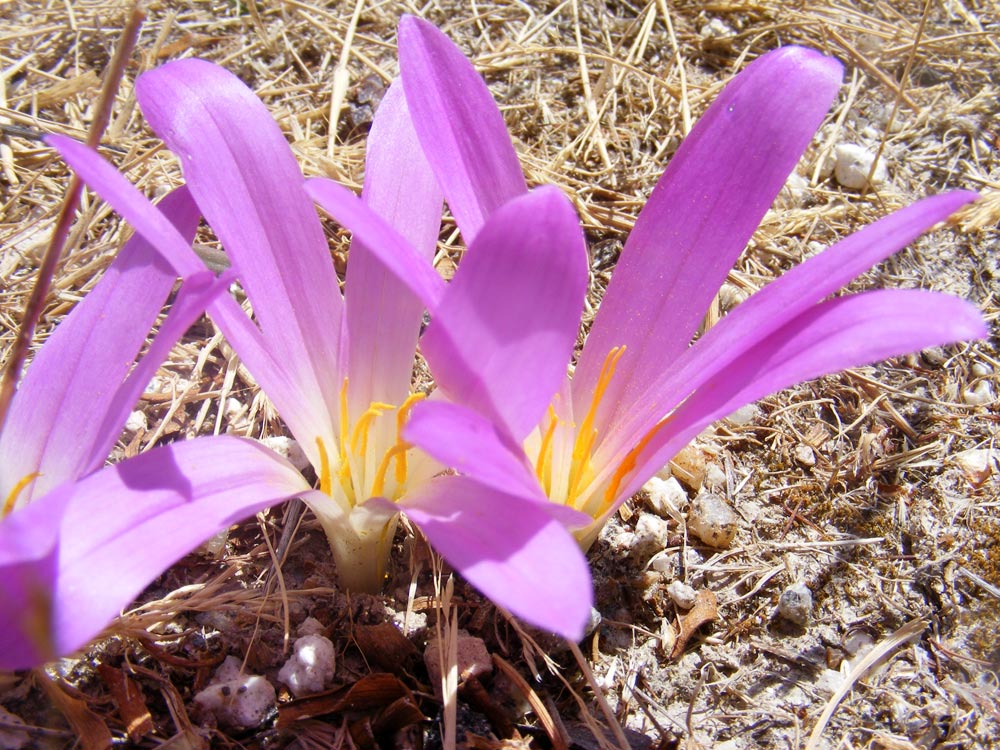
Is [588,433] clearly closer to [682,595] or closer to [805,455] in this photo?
[682,595]

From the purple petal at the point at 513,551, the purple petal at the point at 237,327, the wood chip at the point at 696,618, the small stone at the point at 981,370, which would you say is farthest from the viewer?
the small stone at the point at 981,370

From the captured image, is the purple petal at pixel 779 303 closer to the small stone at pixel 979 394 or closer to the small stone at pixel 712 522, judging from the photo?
the small stone at pixel 712 522

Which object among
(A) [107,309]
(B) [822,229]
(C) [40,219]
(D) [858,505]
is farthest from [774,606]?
(C) [40,219]

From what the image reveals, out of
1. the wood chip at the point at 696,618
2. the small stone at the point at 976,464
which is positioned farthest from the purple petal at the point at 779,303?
the small stone at the point at 976,464

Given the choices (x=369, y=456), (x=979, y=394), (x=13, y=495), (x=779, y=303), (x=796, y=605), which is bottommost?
(x=796, y=605)

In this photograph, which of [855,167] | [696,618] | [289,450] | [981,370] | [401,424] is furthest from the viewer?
[855,167]

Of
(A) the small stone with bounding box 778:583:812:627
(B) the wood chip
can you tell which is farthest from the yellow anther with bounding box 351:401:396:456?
(A) the small stone with bounding box 778:583:812:627

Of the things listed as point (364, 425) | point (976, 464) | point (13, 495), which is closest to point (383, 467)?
point (364, 425)
